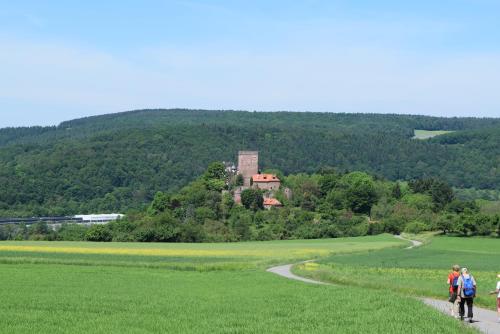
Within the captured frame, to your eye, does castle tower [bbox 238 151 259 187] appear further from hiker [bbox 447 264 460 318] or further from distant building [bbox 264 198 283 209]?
hiker [bbox 447 264 460 318]

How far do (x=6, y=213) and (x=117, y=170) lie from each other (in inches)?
1610

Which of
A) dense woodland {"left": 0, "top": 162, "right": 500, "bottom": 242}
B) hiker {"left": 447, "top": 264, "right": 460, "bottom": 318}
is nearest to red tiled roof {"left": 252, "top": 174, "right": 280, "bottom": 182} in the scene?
dense woodland {"left": 0, "top": 162, "right": 500, "bottom": 242}

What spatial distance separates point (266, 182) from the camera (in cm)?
13875

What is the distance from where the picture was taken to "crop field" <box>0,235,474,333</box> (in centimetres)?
2459

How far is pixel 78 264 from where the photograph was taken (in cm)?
5766

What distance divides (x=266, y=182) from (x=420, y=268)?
87.2 metres

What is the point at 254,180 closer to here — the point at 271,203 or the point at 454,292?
the point at 271,203

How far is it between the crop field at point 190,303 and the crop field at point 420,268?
275 cm

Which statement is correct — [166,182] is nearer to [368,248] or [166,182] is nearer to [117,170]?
[117,170]

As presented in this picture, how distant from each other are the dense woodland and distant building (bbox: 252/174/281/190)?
7.19ft

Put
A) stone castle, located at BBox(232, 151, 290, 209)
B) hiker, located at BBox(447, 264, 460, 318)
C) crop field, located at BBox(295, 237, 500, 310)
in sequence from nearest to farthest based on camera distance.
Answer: hiker, located at BBox(447, 264, 460, 318), crop field, located at BBox(295, 237, 500, 310), stone castle, located at BBox(232, 151, 290, 209)

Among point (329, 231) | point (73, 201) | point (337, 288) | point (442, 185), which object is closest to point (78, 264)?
point (337, 288)

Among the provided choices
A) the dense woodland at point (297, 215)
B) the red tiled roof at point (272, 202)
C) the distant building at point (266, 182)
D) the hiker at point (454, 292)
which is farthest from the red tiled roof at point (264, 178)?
the hiker at point (454, 292)

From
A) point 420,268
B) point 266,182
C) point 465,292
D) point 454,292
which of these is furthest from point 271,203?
point 465,292
